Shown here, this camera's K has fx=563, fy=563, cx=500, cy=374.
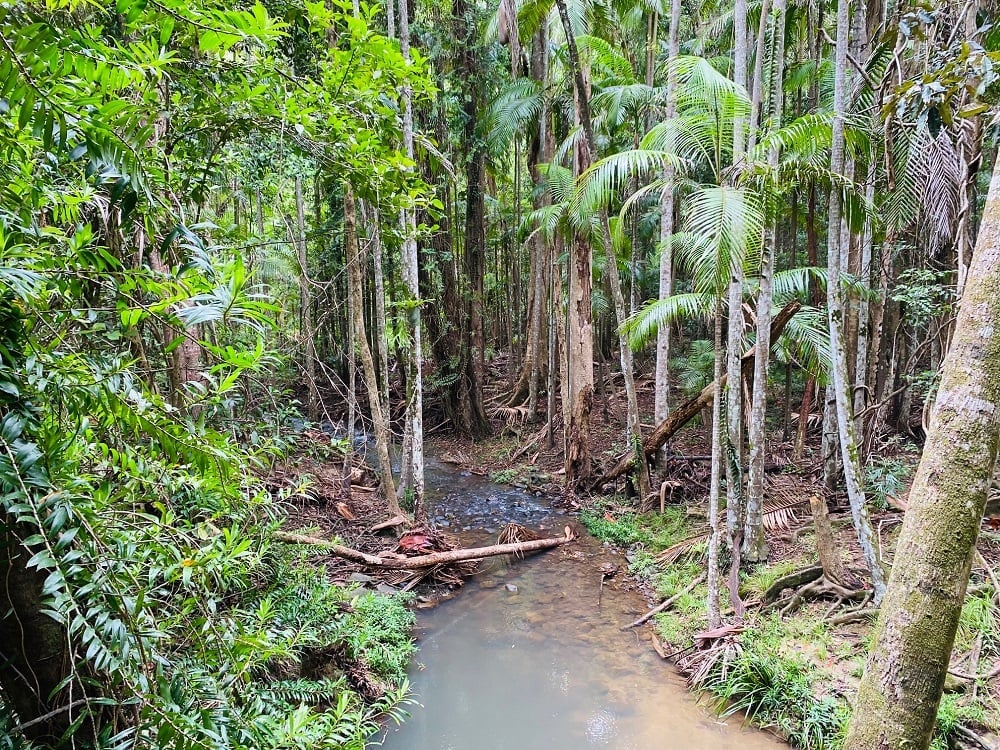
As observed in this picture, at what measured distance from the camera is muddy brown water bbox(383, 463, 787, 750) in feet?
14.0

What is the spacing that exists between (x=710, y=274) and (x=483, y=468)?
769 cm

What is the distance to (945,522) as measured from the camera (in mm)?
1648

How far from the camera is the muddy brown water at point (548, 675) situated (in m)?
4.28

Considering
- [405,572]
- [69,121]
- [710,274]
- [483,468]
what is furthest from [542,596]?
[69,121]

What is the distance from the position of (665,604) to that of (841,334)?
3.18 meters

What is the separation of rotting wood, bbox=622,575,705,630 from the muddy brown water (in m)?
0.14

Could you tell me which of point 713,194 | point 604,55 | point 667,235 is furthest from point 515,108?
point 713,194

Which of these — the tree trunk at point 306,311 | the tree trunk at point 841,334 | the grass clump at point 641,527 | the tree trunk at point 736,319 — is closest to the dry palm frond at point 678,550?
the grass clump at point 641,527

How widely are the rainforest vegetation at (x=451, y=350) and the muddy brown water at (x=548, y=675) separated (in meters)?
0.36

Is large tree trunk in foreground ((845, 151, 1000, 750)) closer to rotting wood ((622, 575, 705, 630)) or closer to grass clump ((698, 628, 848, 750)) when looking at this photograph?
grass clump ((698, 628, 848, 750))

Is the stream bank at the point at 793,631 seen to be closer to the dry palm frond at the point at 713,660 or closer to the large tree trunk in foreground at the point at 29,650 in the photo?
the dry palm frond at the point at 713,660

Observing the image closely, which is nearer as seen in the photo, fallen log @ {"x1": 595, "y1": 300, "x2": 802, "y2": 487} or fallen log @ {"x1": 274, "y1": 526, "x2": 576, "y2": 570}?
fallen log @ {"x1": 274, "y1": 526, "x2": 576, "y2": 570}

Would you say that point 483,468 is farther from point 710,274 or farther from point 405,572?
point 710,274

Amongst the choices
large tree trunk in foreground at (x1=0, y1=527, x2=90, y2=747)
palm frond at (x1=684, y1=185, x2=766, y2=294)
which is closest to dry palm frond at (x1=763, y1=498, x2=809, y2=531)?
palm frond at (x1=684, y1=185, x2=766, y2=294)
